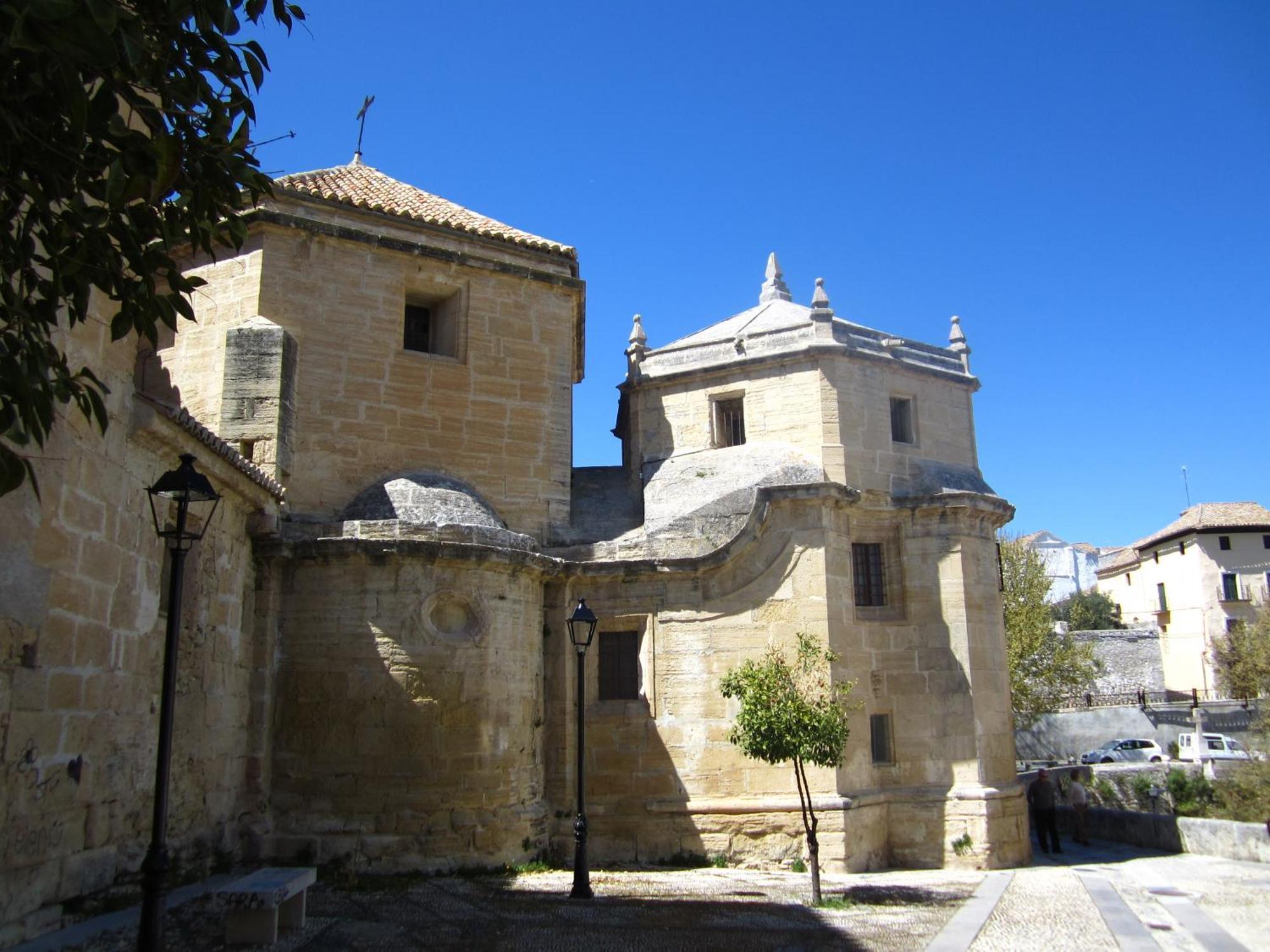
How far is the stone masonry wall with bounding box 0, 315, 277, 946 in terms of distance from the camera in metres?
6.91

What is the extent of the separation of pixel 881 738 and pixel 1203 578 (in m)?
31.6

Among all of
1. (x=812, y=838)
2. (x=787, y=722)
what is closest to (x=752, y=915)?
(x=812, y=838)

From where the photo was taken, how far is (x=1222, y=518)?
40531mm

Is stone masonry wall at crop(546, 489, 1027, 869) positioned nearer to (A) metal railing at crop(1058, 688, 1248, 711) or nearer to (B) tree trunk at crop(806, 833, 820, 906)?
(B) tree trunk at crop(806, 833, 820, 906)

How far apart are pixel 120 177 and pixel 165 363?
10.4 meters

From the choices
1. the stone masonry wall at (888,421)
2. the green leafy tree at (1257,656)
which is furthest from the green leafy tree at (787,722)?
the green leafy tree at (1257,656)

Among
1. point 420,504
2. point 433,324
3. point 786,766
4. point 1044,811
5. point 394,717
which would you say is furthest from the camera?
point 1044,811

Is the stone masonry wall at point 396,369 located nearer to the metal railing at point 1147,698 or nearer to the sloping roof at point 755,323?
the sloping roof at point 755,323

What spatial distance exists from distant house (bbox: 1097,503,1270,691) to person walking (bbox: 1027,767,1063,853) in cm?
2487

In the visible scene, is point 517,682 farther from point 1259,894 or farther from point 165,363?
point 1259,894

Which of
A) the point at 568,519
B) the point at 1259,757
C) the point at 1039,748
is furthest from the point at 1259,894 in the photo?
the point at 1039,748

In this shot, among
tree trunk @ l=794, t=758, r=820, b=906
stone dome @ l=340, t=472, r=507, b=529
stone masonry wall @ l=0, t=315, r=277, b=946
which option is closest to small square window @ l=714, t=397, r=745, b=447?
stone dome @ l=340, t=472, r=507, b=529

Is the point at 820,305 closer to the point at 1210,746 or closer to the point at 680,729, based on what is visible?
the point at 680,729

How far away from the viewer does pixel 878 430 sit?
15.7 m
